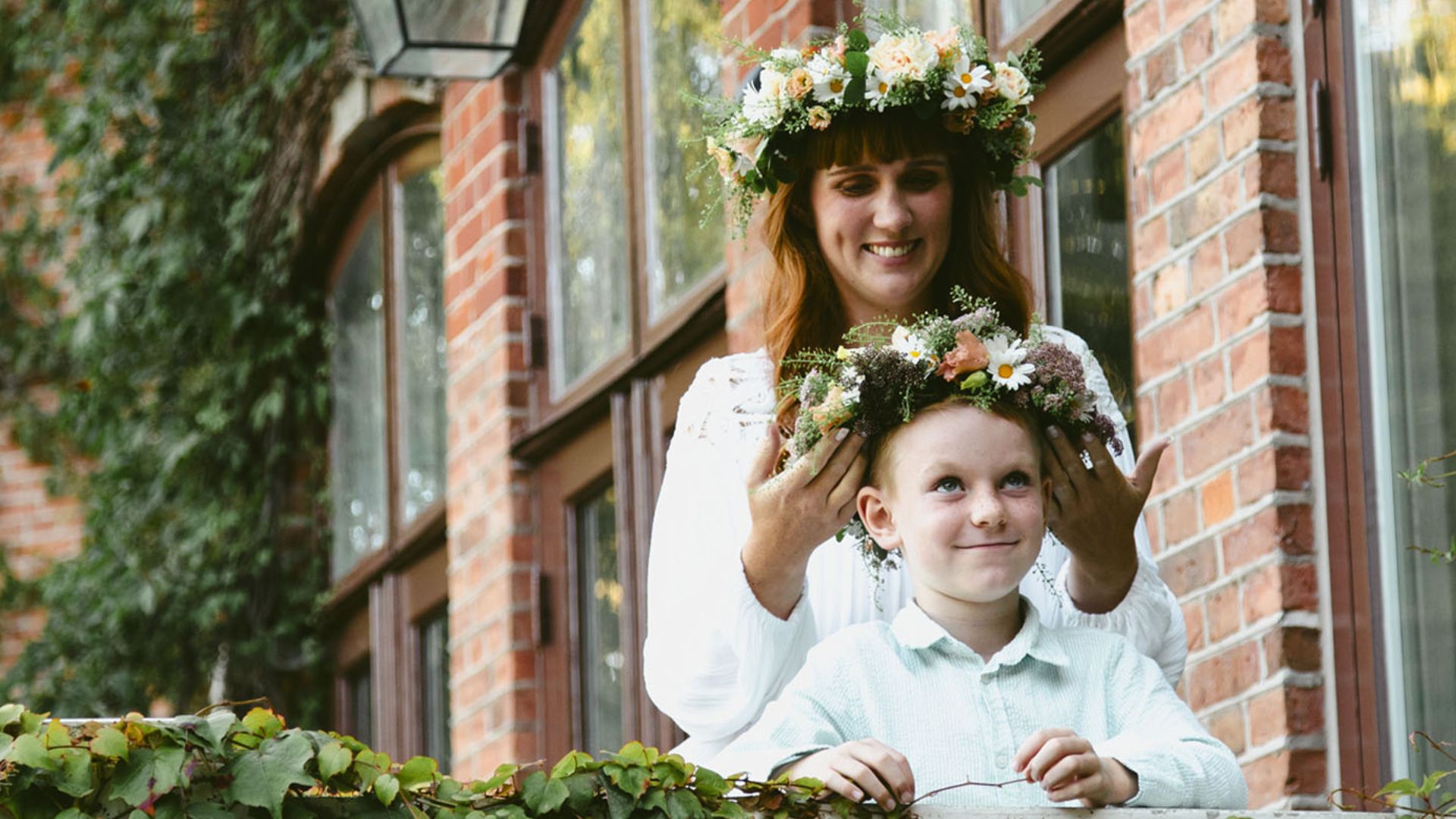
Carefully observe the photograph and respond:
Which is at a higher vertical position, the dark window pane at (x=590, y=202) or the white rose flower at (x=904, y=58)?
the dark window pane at (x=590, y=202)

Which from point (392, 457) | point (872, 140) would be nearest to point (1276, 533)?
point (872, 140)

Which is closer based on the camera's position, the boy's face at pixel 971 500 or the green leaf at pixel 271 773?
the green leaf at pixel 271 773

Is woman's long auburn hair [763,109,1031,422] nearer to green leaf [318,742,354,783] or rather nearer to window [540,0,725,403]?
green leaf [318,742,354,783]

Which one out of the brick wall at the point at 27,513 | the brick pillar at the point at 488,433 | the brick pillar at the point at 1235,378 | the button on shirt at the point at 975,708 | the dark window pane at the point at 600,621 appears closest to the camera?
the button on shirt at the point at 975,708

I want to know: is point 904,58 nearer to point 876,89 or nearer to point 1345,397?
point 876,89

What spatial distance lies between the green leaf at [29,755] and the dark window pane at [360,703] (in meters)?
6.54

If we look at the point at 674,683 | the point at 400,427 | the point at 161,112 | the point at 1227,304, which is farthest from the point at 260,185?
the point at 674,683

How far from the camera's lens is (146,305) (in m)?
9.51

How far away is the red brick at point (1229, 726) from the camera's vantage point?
405 centimetres

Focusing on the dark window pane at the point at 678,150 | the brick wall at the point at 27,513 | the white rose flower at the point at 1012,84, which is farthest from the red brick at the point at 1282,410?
the brick wall at the point at 27,513

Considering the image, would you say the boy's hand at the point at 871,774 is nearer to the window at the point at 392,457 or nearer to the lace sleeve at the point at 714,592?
the lace sleeve at the point at 714,592

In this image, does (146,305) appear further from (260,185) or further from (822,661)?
(822,661)

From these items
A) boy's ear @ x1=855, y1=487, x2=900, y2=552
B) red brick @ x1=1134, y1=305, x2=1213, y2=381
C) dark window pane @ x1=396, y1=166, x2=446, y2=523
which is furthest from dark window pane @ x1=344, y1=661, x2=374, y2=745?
boy's ear @ x1=855, y1=487, x2=900, y2=552

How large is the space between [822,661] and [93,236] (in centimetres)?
748
